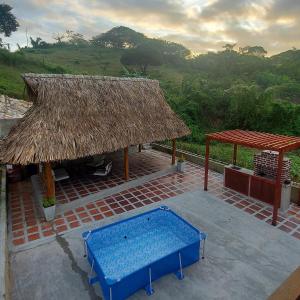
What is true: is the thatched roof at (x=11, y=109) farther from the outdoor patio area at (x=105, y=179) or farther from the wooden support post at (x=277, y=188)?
the wooden support post at (x=277, y=188)

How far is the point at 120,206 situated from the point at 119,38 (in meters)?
63.8

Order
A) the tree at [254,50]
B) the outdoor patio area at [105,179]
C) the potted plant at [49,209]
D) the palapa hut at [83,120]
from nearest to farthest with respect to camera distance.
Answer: the potted plant at [49,209]
the palapa hut at [83,120]
the outdoor patio area at [105,179]
the tree at [254,50]

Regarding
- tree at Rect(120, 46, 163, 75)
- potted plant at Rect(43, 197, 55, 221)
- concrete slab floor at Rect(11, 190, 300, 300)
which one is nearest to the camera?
concrete slab floor at Rect(11, 190, 300, 300)

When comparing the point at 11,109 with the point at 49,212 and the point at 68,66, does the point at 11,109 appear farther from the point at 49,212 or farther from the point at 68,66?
the point at 68,66

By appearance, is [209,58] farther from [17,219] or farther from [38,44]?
[38,44]

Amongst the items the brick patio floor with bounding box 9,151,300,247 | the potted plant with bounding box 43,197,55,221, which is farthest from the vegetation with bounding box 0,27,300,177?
the potted plant with bounding box 43,197,55,221

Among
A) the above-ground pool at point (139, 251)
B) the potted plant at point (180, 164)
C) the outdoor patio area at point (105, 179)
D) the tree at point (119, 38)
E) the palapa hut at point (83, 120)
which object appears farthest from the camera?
the tree at point (119, 38)

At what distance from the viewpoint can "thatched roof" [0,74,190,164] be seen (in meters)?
8.23

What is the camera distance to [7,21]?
1825 inches

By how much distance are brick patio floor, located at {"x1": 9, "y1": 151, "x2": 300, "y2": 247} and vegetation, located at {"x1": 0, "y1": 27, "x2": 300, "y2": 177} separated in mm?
3095

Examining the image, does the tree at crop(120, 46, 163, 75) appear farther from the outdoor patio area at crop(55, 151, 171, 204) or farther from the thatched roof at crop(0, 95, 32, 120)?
the outdoor patio area at crop(55, 151, 171, 204)

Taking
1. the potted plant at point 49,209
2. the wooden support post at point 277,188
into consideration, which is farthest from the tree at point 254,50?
the potted plant at point 49,209

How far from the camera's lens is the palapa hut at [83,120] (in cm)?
821

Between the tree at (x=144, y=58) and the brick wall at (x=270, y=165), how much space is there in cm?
3564
